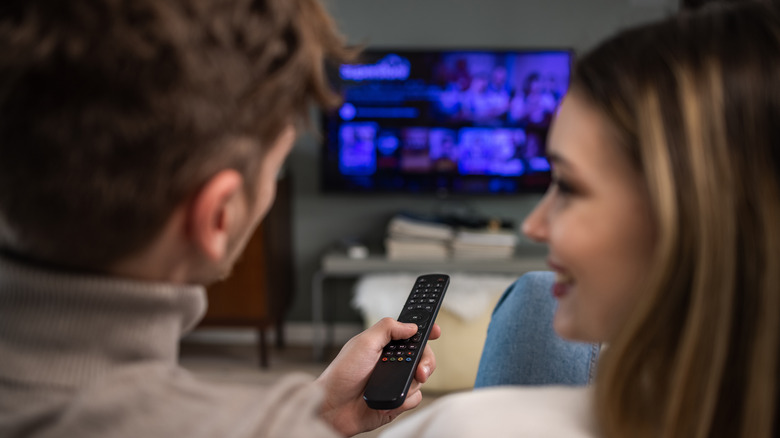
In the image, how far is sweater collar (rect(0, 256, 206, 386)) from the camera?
479 mm

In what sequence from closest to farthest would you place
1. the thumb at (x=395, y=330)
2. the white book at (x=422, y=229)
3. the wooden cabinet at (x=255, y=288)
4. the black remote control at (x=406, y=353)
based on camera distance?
the black remote control at (x=406, y=353)
the thumb at (x=395, y=330)
the wooden cabinet at (x=255, y=288)
the white book at (x=422, y=229)

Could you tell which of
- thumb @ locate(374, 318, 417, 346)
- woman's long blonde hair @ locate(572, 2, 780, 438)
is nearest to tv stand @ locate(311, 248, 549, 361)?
thumb @ locate(374, 318, 417, 346)

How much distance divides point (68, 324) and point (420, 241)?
2145 mm

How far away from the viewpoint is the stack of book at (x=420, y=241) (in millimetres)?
2592

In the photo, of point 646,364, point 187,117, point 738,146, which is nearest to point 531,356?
point 646,364

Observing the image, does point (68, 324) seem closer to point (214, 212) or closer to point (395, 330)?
point (214, 212)

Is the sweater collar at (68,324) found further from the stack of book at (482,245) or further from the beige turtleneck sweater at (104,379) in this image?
the stack of book at (482,245)

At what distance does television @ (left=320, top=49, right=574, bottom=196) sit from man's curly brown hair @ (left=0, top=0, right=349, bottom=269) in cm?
215

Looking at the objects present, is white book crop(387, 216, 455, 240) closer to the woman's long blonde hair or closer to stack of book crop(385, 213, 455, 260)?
stack of book crop(385, 213, 455, 260)

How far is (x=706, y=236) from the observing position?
0.50 metres

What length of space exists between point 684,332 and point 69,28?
49 centimetres

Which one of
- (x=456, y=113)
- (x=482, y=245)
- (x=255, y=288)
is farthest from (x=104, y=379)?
(x=456, y=113)

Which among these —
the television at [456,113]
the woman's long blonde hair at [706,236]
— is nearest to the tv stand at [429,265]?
the television at [456,113]

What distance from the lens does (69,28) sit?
17.9 inches
